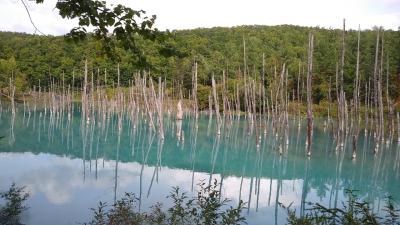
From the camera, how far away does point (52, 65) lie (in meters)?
77.2

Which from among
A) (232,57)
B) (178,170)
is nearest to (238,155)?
(178,170)

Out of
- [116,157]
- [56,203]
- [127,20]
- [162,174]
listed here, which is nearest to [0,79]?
[116,157]

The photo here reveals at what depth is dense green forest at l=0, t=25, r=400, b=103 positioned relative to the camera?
6038 cm

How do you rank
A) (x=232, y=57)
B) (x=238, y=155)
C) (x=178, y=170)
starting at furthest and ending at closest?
(x=232, y=57)
(x=238, y=155)
(x=178, y=170)

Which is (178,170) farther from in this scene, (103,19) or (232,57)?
(232,57)

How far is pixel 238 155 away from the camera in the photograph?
88.9 ft

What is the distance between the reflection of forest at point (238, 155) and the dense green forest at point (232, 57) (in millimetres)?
24309

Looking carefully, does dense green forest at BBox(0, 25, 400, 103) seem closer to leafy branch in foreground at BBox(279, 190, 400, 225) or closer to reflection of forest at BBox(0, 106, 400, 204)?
reflection of forest at BBox(0, 106, 400, 204)

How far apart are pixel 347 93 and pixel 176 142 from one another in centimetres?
3516

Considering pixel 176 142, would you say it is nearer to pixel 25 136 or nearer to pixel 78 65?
pixel 25 136

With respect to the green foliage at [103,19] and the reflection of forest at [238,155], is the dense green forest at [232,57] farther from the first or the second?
the green foliage at [103,19]

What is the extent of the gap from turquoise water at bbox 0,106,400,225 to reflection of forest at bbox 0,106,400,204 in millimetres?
56

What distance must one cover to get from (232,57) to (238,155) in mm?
48800

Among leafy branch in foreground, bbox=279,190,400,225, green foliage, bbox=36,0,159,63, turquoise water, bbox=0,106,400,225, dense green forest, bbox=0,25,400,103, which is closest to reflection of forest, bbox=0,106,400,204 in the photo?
turquoise water, bbox=0,106,400,225
